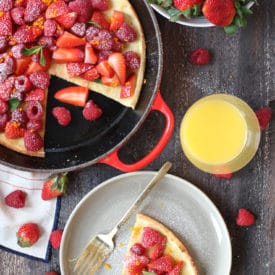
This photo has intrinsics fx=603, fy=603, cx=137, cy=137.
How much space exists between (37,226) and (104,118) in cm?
41

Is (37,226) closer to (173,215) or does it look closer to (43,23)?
(173,215)

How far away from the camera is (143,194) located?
1.86m

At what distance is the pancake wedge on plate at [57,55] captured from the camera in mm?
1874

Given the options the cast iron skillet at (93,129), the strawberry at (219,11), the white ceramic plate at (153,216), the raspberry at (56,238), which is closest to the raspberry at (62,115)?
the cast iron skillet at (93,129)

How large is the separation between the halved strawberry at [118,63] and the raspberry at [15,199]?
491 millimetres

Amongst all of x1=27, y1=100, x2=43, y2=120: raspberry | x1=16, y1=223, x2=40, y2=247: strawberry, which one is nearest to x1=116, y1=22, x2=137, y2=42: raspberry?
x1=27, y1=100, x2=43, y2=120: raspberry

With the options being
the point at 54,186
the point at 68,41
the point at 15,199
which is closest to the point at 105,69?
the point at 68,41

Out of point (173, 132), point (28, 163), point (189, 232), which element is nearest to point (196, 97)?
point (173, 132)

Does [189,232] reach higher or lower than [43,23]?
lower

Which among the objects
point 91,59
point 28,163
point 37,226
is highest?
point 91,59

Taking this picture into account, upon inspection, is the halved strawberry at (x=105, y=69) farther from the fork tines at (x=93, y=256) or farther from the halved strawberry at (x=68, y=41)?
the fork tines at (x=93, y=256)

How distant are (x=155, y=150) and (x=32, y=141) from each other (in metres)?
0.38

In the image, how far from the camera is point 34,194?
1.95 metres

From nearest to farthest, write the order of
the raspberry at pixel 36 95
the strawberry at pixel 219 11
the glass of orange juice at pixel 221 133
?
the strawberry at pixel 219 11 < the glass of orange juice at pixel 221 133 < the raspberry at pixel 36 95
